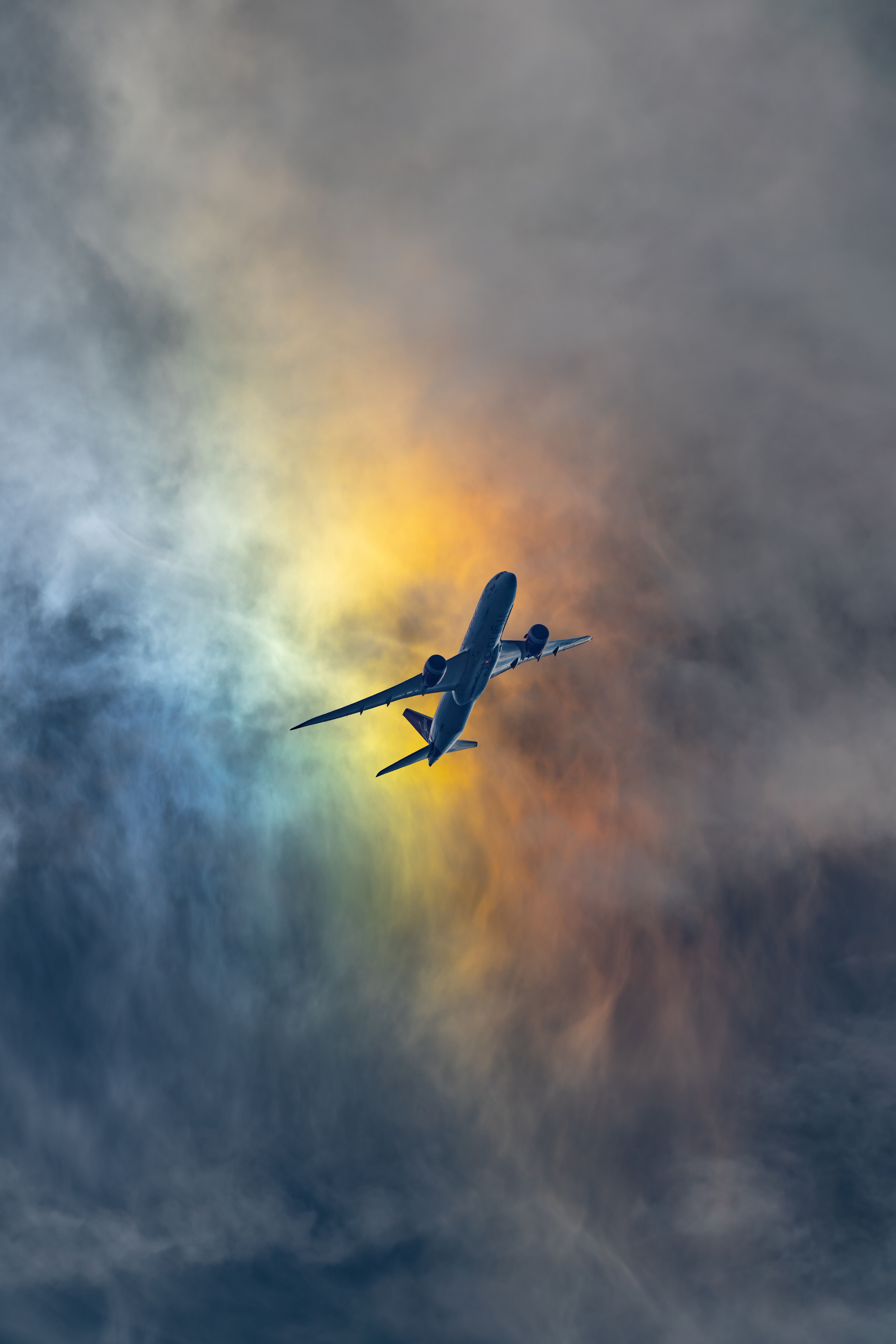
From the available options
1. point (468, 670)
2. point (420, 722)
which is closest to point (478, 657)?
point (468, 670)

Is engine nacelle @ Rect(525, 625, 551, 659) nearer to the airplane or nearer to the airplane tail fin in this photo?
the airplane

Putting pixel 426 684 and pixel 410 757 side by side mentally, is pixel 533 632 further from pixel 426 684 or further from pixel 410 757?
pixel 410 757

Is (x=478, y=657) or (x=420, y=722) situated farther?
(x=420, y=722)

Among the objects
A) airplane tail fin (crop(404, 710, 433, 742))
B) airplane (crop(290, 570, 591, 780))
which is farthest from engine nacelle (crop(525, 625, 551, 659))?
airplane tail fin (crop(404, 710, 433, 742))

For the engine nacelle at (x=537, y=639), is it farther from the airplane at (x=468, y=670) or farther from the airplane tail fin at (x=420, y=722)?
the airplane tail fin at (x=420, y=722)

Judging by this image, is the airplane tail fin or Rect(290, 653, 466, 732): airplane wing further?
the airplane tail fin

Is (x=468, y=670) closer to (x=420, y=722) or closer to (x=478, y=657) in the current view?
(x=478, y=657)
